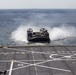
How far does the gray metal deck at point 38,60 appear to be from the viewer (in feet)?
116

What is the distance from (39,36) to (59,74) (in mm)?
51464

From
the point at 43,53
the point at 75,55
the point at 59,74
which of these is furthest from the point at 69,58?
the point at 59,74

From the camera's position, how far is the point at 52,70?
35.8 metres

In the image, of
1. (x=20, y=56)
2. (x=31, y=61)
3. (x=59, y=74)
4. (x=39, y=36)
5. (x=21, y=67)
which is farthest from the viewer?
(x=39, y=36)

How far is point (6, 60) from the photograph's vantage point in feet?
137

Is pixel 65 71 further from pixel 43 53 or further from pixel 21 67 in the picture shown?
pixel 43 53

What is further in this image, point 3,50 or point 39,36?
point 39,36

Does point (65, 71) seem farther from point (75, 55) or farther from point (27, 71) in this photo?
point (75, 55)

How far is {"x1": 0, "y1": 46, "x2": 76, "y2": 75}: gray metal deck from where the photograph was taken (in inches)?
1391

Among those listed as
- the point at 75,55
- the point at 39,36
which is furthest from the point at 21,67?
the point at 39,36

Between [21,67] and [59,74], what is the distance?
7.42 meters

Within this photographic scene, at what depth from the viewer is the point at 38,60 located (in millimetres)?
41812

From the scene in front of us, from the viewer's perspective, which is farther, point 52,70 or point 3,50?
point 3,50

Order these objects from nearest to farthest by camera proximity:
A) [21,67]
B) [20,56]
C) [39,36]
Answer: [21,67] < [20,56] < [39,36]
